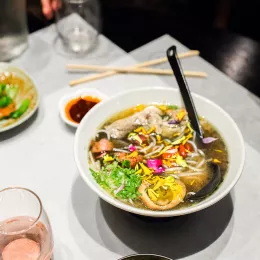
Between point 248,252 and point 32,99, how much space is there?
89 cm

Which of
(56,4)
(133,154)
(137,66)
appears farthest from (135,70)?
(133,154)

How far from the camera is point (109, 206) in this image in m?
1.37

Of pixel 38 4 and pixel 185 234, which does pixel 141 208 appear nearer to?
pixel 185 234

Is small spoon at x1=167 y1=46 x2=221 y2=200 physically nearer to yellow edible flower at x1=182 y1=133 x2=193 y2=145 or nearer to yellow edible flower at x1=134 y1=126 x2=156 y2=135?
yellow edible flower at x1=182 y1=133 x2=193 y2=145

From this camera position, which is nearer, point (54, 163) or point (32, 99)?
point (54, 163)

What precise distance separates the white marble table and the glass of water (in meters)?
0.23

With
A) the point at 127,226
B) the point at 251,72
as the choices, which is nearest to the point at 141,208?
the point at 127,226

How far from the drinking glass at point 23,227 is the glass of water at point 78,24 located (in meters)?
0.98

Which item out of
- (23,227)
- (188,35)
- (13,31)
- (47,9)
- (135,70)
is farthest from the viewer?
(47,9)

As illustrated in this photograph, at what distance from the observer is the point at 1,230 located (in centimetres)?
111

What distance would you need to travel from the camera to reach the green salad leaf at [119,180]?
4.04 ft

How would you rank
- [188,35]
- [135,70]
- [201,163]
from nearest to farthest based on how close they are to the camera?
[201,163]
[135,70]
[188,35]

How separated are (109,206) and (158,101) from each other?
0.40 meters

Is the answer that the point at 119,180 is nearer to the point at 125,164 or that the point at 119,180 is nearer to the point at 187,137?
the point at 125,164
